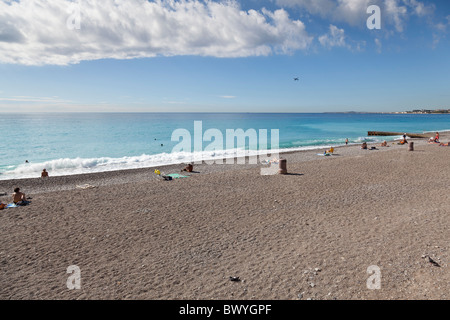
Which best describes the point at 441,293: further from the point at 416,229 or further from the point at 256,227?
the point at 256,227

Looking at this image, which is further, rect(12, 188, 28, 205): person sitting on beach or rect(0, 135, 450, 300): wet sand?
rect(12, 188, 28, 205): person sitting on beach

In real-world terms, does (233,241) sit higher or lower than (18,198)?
lower

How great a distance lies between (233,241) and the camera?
7262 millimetres

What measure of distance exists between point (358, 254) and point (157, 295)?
15.3ft

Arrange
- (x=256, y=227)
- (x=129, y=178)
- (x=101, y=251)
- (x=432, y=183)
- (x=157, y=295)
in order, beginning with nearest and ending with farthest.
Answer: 1. (x=157, y=295)
2. (x=101, y=251)
3. (x=256, y=227)
4. (x=432, y=183)
5. (x=129, y=178)

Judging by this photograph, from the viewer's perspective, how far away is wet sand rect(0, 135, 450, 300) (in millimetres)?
5270

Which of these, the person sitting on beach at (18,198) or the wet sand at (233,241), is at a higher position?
the person sitting on beach at (18,198)

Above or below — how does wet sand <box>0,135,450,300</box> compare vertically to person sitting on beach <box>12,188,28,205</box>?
below

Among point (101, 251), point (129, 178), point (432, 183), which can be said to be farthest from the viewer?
point (129, 178)

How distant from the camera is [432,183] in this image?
12562 millimetres

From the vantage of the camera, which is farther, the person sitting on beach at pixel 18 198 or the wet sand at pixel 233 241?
the person sitting on beach at pixel 18 198

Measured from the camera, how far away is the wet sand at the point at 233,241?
5.27 m

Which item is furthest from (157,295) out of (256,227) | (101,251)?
(256,227)
